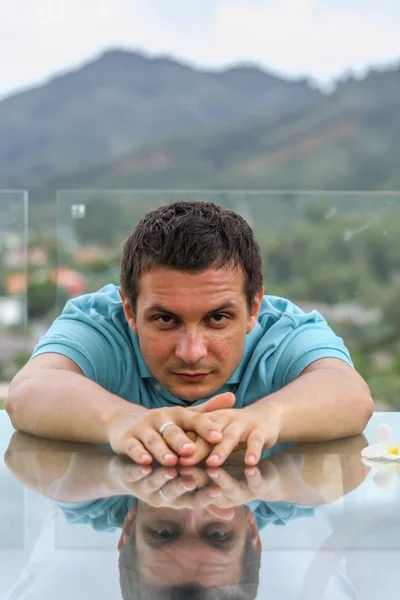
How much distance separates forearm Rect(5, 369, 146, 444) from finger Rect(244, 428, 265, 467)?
0.51ft

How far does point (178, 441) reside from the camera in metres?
1.00

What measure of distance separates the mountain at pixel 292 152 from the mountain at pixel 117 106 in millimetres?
459

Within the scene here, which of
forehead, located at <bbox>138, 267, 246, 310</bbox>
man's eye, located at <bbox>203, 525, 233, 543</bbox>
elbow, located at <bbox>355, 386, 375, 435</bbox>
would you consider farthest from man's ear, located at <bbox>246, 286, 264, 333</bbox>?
man's eye, located at <bbox>203, 525, 233, 543</bbox>

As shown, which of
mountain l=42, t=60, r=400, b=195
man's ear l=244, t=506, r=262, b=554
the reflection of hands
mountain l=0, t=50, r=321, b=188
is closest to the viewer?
man's ear l=244, t=506, r=262, b=554

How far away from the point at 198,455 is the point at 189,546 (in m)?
0.34

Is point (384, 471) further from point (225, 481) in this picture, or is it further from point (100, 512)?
point (100, 512)

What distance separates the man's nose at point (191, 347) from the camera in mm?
1183

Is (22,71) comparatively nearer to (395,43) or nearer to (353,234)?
(395,43)

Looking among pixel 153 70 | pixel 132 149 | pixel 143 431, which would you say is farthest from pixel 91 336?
pixel 153 70

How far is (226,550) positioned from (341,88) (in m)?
17.3

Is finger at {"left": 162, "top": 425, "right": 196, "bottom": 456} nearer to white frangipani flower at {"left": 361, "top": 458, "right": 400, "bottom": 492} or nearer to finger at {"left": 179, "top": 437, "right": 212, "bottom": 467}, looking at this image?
finger at {"left": 179, "top": 437, "right": 212, "bottom": 467}

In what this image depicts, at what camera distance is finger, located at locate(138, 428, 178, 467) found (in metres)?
0.99

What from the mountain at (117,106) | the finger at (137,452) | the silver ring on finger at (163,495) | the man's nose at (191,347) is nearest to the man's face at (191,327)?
the man's nose at (191,347)

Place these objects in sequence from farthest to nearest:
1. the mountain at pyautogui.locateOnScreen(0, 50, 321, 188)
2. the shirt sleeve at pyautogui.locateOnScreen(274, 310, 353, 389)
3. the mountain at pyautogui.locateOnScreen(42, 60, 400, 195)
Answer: the mountain at pyautogui.locateOnScreen(0, 50, 321, 188) < the mountain at pyautogui.locateOnScreen(42, 60, 400, 195) < the shirt sleeve at pyautogui.locateOnScreen(274, 310, 353, 389)
